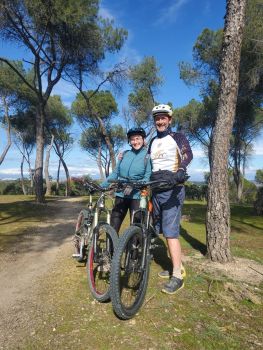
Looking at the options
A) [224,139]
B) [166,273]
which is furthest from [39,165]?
[166,273]

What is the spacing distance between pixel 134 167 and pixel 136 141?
1.12ft

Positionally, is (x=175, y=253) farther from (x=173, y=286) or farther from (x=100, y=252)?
(x=100, y=252)

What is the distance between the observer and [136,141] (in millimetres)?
4395

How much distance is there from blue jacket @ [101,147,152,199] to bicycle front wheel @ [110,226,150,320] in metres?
0.91

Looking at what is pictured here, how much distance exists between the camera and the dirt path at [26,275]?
3.27m

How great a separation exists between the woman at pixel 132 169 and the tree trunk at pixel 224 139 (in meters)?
1.49

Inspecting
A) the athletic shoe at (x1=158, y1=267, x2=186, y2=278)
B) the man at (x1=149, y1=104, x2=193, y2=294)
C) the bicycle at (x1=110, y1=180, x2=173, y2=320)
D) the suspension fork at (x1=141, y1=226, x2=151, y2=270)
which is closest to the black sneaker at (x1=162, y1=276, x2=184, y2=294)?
the man at (x1=149, y1=104, x2=193, y2=294)

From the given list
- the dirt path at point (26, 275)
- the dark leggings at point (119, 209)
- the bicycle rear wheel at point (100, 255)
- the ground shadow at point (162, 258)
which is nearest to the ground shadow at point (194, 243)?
the ground shadow at point (162, 258)

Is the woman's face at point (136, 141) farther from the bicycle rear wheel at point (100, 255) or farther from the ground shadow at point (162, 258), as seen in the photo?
the ground shadow at point (162, 258)

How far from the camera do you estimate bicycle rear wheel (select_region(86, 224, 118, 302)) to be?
3797mm

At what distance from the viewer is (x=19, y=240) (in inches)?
271

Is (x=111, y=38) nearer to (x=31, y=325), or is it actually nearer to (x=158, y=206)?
(x=158, y=206)

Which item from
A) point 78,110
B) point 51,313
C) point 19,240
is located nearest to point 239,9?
point 51,313

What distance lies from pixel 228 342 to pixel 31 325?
6.18 feet
